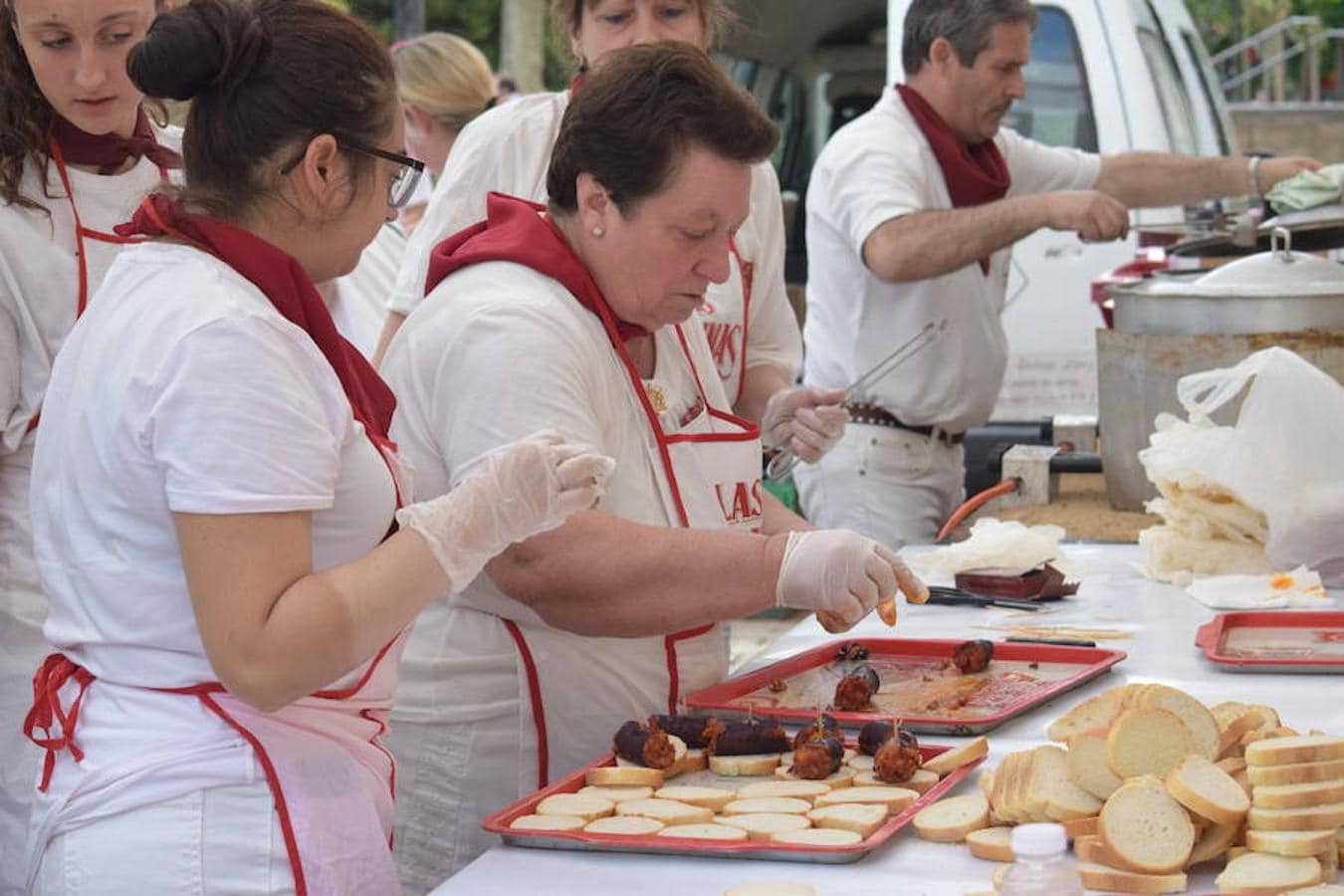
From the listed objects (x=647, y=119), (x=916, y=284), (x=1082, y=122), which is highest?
(x=647, y=119)

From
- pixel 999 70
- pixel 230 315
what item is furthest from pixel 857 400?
pixel 230 315

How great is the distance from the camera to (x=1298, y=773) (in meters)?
1.78

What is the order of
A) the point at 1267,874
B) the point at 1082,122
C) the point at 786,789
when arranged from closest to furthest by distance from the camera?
the point at 1267,874 → the point at 786,789 → the point at 1082,122

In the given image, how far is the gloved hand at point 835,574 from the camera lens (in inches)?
90.7

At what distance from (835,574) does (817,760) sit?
33 centimetres

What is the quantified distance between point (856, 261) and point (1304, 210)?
1.04 m

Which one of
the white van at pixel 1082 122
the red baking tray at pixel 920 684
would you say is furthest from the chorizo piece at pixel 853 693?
the white van at pixel 1082 122

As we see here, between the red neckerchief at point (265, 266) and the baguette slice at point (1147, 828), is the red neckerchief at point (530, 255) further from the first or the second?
the baguette slice at point (1147, 828)

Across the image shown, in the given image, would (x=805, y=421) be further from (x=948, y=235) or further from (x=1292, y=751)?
(x=1292, y=751)

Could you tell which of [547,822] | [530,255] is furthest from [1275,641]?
[547,822]

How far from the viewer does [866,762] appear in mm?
2100

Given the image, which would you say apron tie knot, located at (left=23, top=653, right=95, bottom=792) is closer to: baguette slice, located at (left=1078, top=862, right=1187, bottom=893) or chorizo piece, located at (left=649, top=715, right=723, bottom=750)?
chorizo piece, located at (left=649, top=715, right=723, bottom=750)

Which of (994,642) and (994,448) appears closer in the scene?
(994,642)

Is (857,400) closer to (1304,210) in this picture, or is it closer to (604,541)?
(1304,210)
